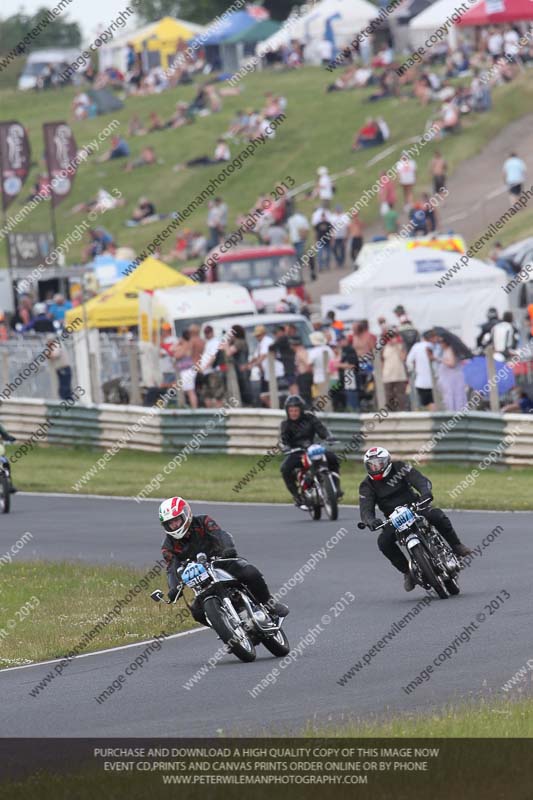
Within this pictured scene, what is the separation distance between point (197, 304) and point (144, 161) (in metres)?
35.1

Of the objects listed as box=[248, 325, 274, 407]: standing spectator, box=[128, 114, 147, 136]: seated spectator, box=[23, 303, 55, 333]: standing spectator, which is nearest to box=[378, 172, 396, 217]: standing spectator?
box=[23, 303, 55, 333]: standing spectator

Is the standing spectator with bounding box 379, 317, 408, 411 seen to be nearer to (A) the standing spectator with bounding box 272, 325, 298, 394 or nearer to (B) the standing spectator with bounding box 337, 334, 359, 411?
(B) the standing spectator with bounding box 337, 334, 359, 411

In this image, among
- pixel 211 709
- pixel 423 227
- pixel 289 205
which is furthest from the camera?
pixel 289 205

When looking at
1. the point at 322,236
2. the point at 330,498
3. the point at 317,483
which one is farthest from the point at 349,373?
the point at 322,236

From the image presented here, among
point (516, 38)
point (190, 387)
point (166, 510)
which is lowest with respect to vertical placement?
point (190, 387)

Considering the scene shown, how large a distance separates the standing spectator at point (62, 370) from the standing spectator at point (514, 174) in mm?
17607

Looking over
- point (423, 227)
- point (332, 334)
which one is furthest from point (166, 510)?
point (423, 227)

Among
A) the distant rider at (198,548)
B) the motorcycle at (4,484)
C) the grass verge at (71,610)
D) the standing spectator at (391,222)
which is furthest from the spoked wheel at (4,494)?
the standing spectator at (391,222)

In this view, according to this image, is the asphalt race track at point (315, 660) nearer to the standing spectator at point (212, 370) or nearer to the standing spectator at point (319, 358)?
the standing spectator at point (319, 358)

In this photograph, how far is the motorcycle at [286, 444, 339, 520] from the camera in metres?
21.2

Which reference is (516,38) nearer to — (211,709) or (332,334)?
(332,334)

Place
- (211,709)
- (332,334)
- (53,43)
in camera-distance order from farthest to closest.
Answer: (53,43)
(332,334)
(211,709)
